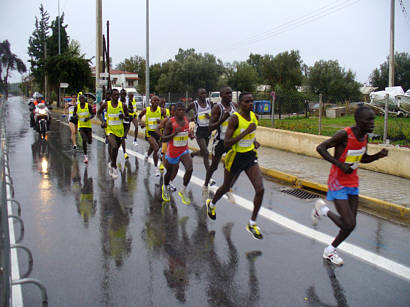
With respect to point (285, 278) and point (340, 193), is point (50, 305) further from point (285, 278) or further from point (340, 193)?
point (340, 193)

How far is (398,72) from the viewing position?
150 feet

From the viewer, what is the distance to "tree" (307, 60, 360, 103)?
4284 cm

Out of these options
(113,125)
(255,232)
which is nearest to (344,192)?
(255,232)

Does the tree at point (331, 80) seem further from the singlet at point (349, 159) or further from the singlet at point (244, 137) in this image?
the singlet at point (349, 159)

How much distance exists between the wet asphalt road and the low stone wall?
3138 mm

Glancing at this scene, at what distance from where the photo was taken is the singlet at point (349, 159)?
473 cm

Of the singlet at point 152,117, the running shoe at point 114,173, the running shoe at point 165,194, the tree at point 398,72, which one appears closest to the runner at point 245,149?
the running shoe at point 165,194

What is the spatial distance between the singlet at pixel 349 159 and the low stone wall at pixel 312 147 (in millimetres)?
5451

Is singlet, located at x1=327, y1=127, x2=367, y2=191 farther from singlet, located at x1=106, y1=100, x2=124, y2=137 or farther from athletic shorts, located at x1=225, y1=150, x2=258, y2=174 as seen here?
Result: singlet, located at x1=106, y1=100, x2=124, y2=137

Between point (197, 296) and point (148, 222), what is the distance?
8.34 feet

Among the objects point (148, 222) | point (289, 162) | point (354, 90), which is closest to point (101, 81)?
point (289, 162)

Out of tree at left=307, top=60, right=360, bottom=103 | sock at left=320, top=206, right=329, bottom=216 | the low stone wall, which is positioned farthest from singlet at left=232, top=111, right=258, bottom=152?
tree at left=307, top=60, right=360, bottom=103

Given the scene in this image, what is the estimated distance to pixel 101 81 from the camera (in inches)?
995

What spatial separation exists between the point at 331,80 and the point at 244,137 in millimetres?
40613
